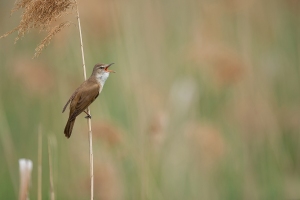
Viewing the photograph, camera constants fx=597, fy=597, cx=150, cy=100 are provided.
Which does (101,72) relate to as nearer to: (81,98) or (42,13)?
(81,98)

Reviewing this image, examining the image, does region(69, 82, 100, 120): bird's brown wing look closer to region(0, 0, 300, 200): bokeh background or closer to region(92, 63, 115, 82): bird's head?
region(92, 63, 115, 82): bird's head

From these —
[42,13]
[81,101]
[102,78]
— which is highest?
[42,13]

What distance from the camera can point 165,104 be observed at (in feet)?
15.4

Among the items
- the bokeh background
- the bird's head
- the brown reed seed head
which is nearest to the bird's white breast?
the bird's head

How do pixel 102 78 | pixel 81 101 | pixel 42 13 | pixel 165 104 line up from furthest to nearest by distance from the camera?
pixel 165 104
pixel 102 78
pixel 81 101
pixel 42 13

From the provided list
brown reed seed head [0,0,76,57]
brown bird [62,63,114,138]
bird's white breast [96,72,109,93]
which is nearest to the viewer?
brown reed seed head [0,0,76,57]

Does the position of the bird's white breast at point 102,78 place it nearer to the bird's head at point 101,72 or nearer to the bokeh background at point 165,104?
the bird's head at point 101,72

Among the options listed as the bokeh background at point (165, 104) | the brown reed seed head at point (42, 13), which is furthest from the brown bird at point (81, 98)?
the bokeh background at point (165, 104)

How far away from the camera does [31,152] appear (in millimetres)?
4484

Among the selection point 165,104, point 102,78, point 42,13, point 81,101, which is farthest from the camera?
point 165,104

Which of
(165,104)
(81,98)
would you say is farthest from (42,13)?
(165,104)

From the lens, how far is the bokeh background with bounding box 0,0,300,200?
4.18 m

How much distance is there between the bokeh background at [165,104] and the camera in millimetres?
4176

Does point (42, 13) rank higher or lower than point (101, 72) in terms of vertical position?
higher
